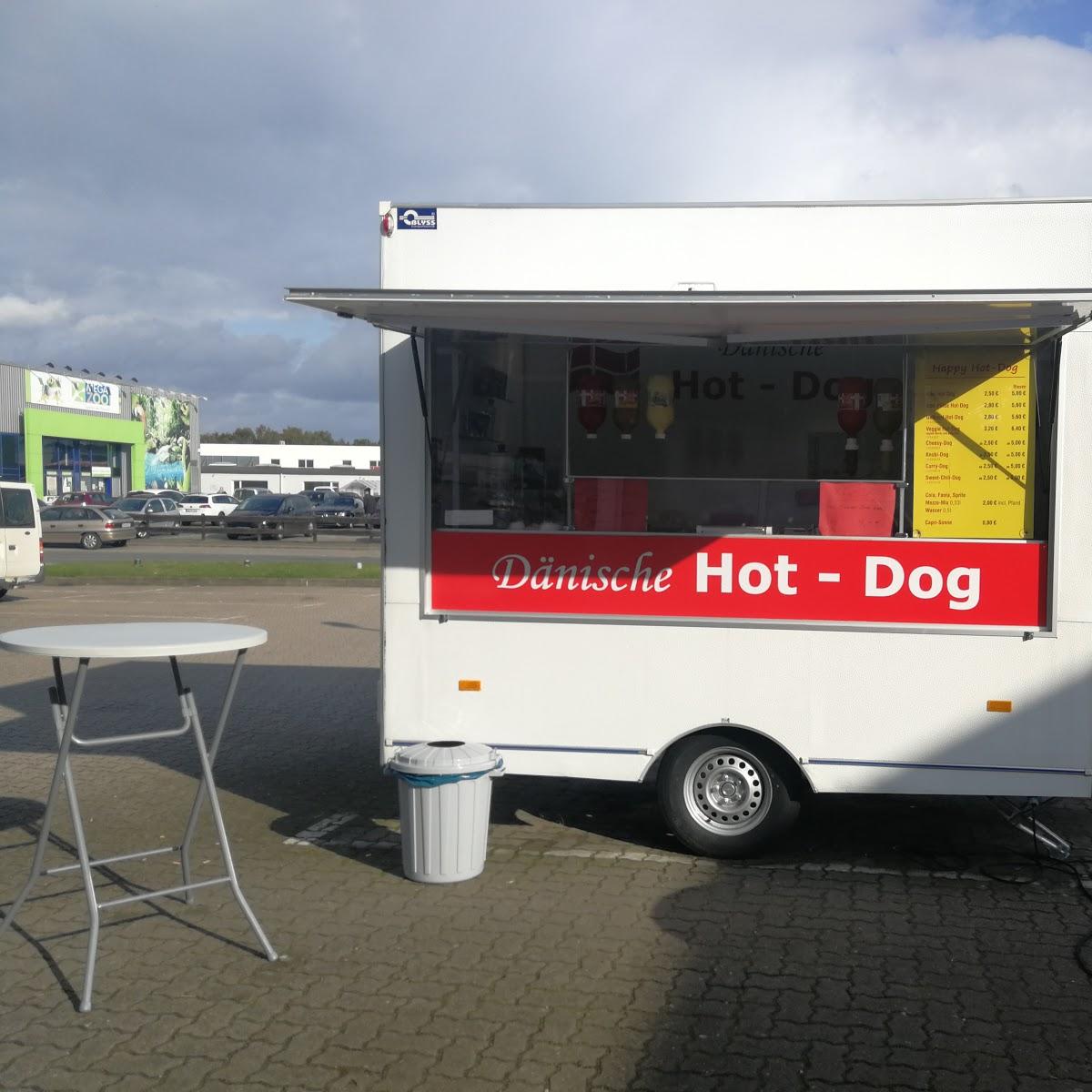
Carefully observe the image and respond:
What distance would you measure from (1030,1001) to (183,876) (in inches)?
148

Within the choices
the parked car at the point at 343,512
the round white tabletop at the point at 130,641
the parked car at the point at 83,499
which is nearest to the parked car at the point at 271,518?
the parked car at the point at 343,512

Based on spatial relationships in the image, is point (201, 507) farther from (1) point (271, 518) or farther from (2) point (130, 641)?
(2) point (130, 641)

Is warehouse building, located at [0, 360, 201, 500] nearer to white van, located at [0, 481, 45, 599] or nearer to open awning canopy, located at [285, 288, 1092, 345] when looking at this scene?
white van, located at [0, 481, 45, 599]

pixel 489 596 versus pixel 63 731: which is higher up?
pixel 489 596

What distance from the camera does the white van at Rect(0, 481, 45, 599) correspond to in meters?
20.4

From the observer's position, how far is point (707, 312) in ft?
18.2

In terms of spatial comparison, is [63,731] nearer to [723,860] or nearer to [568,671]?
[568,671]

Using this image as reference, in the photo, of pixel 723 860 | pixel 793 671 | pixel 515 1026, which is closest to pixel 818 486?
pixel 793 671

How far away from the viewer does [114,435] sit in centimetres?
6625

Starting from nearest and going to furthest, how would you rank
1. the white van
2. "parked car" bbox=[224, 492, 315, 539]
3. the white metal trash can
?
the white metal trash can < the white van < "parked car" bbox=[224, 492, 315, 539]

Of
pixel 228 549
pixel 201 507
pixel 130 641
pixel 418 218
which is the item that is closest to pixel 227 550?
pixel 228 549

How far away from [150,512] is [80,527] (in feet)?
25.8

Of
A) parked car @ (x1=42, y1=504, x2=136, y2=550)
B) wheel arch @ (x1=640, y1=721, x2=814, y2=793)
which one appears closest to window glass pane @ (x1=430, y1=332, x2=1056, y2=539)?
wheel arch @ (x1=640, y1=721, x2=814, y2=793)

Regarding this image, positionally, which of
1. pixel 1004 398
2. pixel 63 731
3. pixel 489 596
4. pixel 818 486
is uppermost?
pixel 1004 398
